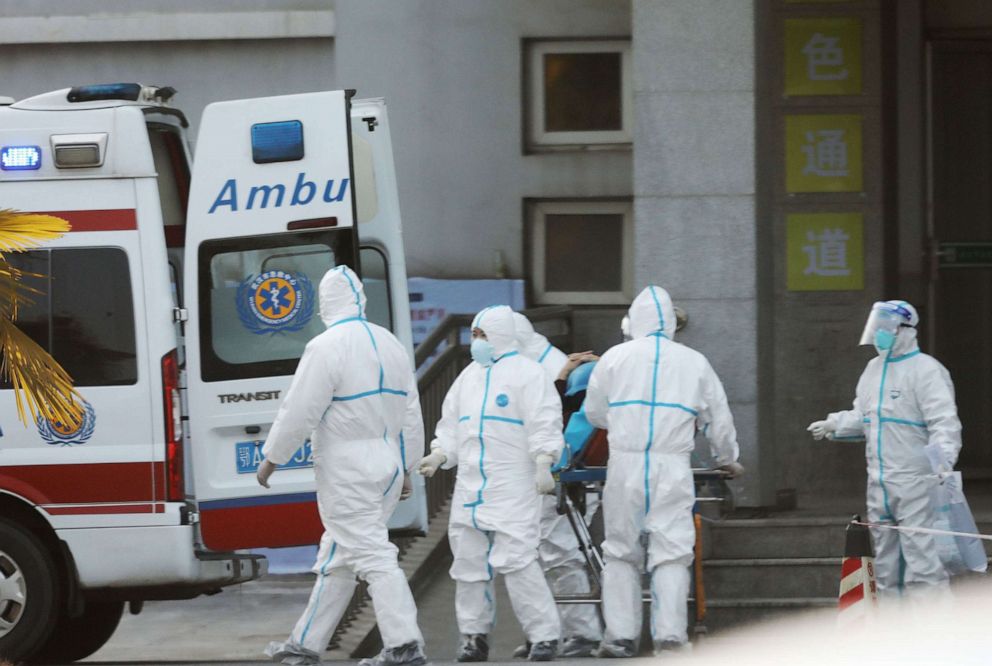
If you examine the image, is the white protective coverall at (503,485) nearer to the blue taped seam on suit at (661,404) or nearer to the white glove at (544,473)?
the white glove at (544,473)

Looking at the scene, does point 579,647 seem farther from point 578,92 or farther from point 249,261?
point 578,92

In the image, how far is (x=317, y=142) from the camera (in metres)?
7.96

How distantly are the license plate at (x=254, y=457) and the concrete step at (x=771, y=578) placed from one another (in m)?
2.91

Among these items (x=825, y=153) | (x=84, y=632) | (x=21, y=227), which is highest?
(x=825, y=153)

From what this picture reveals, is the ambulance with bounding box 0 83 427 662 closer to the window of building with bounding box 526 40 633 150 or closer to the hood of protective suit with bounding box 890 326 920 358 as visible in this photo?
the hood of protective suit with bounding box 890 326 920 358

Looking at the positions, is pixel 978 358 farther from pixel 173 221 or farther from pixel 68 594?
pixel 68 594

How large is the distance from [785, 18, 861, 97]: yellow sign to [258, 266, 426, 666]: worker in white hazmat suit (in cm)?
565

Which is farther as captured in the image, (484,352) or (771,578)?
(771,578)

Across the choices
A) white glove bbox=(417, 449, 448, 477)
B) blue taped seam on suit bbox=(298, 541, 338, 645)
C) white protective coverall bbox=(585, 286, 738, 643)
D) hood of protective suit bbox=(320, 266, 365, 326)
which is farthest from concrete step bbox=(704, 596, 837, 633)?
hood of protective suit bbox=(320, 266, 365, 326)

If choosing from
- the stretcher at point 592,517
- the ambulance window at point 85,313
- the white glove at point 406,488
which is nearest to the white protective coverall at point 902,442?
the stretcher at point 592,517

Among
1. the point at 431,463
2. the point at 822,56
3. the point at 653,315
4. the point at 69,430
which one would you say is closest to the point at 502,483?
the point at 431,463

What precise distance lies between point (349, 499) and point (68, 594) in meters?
1.58

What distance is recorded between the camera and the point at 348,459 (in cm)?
738

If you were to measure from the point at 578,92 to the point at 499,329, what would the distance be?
5107 millimetres
